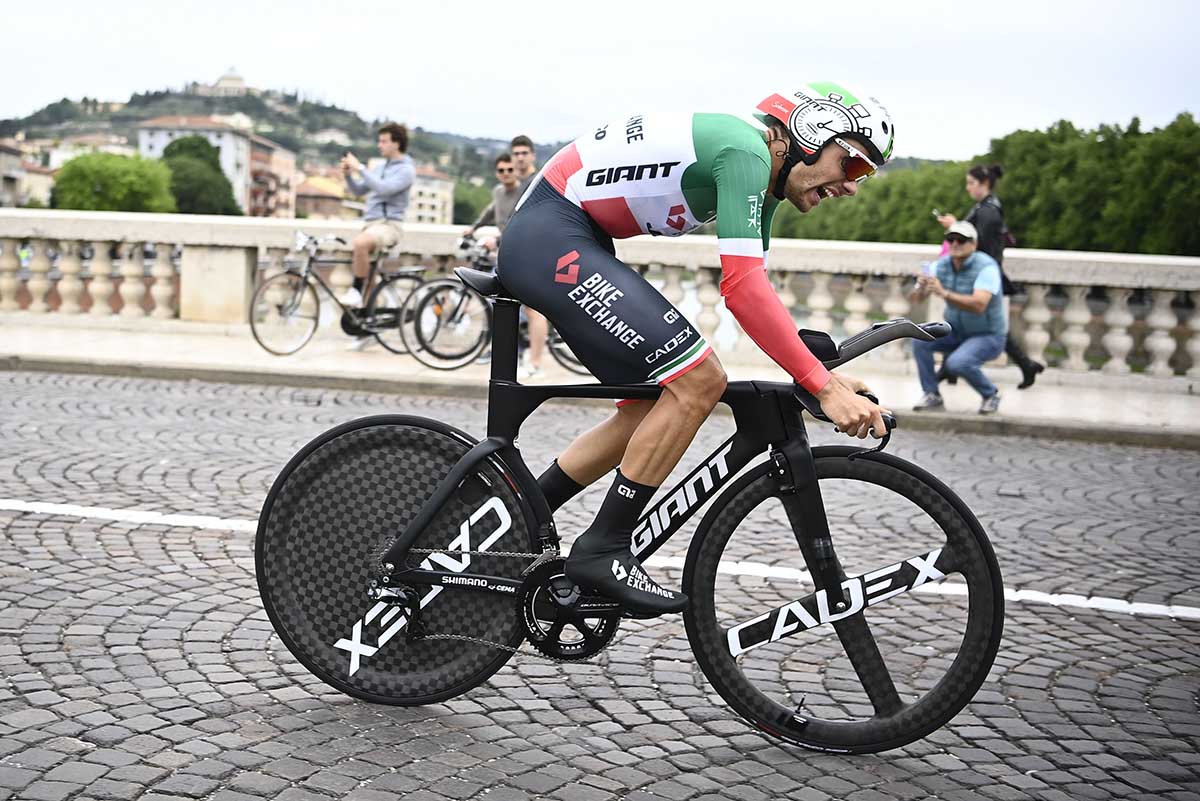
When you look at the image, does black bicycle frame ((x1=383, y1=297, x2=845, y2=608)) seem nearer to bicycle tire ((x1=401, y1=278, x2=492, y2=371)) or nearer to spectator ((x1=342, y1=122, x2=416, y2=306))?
bicycle tire ((x1=401, y1=278, x2=492, y2=371))

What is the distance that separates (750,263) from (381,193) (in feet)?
33.0

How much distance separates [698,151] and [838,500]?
1.61m

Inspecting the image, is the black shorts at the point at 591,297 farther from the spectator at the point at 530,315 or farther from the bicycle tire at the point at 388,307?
the bicycle tire at the point at 388,307

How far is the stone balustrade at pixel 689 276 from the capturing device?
13352 millimetres

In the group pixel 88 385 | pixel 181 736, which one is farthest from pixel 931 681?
pixel 88 385

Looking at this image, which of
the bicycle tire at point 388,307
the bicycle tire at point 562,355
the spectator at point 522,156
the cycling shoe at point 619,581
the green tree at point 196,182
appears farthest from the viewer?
the green tree at point 196,182

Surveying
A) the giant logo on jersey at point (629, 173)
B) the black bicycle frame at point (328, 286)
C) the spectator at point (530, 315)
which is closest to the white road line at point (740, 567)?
the giant logo on jersey at point (629, 173)

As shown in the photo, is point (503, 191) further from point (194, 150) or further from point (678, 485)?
point (194, 150)

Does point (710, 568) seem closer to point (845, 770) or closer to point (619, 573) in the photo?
point (619, 573)

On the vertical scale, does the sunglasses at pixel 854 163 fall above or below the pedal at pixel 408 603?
above

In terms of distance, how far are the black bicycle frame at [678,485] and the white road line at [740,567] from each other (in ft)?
3.62

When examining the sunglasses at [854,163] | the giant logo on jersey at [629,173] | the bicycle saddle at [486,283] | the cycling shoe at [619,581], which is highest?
the sunglasses at [854,163]

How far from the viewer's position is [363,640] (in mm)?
4273

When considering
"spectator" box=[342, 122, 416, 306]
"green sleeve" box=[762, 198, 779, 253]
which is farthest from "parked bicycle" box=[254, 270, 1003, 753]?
"spectator" box=[342, 122, 416, 306]
